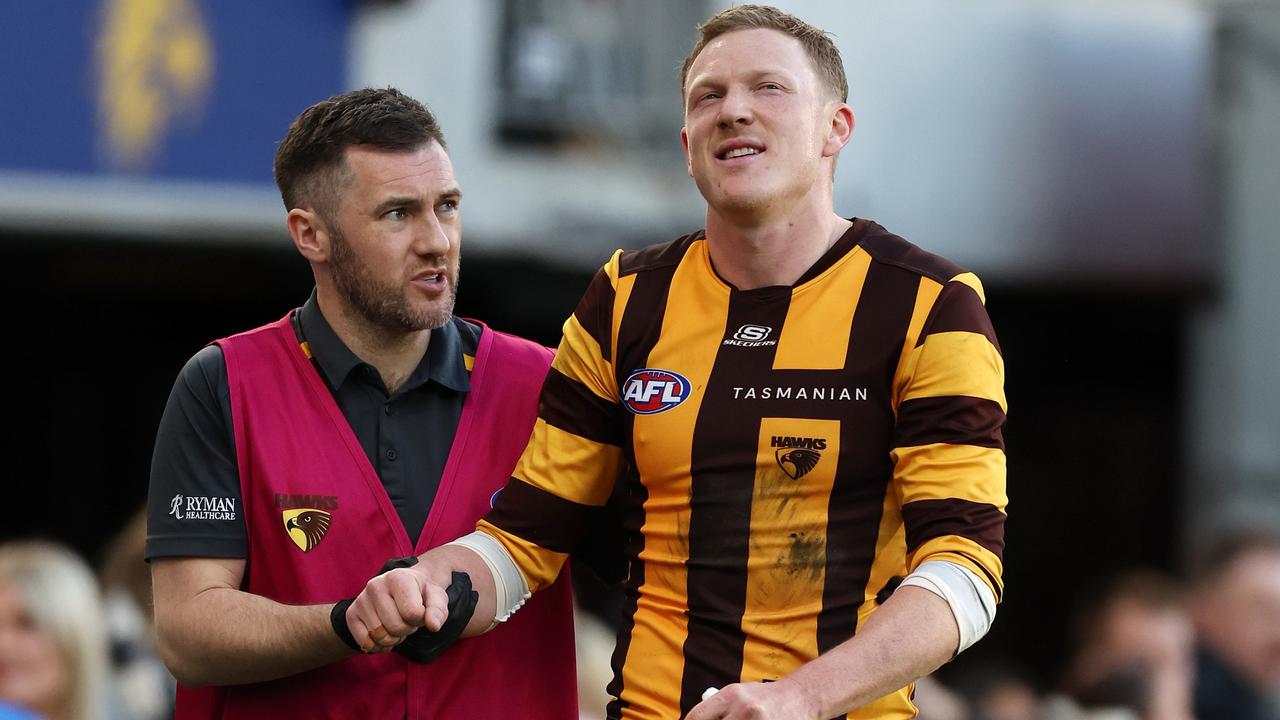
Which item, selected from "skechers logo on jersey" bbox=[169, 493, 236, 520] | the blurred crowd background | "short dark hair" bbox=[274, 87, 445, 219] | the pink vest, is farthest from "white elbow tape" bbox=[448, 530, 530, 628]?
the blurred crowd background

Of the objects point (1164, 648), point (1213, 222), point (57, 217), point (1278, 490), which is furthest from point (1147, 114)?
point (57, 217)

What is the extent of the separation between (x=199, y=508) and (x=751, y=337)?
1268 mm

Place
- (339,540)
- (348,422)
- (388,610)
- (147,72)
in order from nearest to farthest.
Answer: (388,610) < (339,540) < (348,422) < (147,72)

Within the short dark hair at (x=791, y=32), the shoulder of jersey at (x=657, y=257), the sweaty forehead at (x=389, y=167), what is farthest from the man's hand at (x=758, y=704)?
the sweaty forehead at (x=389, y=167)

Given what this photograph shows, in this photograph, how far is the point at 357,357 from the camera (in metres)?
4.03

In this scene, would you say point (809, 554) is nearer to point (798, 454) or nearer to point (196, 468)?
point (798, 454)

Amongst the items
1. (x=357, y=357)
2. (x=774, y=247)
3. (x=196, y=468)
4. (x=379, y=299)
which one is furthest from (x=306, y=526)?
(x=774, y=247)

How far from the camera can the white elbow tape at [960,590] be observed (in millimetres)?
3197

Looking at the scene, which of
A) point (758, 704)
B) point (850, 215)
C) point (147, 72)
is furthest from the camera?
point (850, 215)

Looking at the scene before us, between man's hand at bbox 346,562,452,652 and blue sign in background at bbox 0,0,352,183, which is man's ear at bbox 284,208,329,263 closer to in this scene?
man's hand at bbox 346,562,452,652

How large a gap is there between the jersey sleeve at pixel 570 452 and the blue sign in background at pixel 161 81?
6328mm

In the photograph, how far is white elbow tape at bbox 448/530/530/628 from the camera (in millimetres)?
3703

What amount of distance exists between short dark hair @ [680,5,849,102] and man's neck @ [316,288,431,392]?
93cm

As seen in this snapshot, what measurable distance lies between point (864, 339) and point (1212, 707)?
3551 mm
